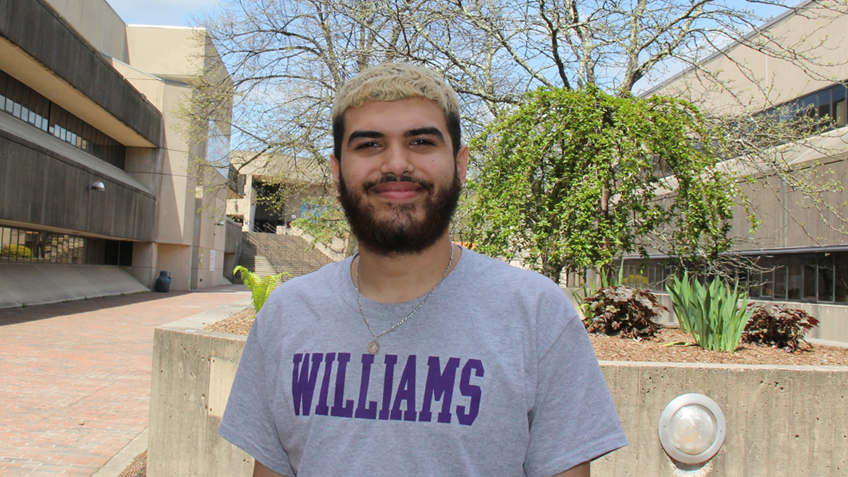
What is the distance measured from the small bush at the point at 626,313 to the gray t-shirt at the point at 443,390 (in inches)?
173

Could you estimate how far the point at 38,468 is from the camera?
187 inches

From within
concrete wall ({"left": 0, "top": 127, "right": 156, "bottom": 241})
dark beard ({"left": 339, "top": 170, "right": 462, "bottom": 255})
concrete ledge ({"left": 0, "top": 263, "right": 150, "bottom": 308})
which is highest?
concrete wall ({"left": 0, "top": 127, "right": 156, "bottom": 241})

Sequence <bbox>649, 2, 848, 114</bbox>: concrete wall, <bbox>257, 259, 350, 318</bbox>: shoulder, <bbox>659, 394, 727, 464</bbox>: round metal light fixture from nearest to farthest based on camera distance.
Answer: <bbox>257, 259, 350, 318</bbox>: shoulder < <bbox>659, 394, 727, 464</bbox>: round metal light fixture < <bbox>649, 2, 848, 114</bbox>: concrete wall

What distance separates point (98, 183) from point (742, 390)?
2124 centimetres

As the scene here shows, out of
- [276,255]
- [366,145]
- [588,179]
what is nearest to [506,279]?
[366,145]

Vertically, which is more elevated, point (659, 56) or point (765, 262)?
point (659, 56)

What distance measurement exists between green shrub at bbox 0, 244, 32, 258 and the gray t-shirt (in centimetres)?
2086

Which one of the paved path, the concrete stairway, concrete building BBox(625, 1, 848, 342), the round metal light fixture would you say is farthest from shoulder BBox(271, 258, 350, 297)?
the concrete stairway

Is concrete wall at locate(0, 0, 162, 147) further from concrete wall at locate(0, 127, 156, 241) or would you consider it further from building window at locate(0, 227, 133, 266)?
building window at locate(0, 227, 133, 266)

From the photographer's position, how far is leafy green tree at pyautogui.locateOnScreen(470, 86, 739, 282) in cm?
571

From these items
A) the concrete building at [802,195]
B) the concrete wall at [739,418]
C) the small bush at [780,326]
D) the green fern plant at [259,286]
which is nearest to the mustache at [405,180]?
the concrete wall at [739,418]

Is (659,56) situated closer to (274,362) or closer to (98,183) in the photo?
(274,362)

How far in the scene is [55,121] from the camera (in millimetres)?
21078

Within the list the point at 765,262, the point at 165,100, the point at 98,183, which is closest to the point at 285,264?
the point at 165,100
